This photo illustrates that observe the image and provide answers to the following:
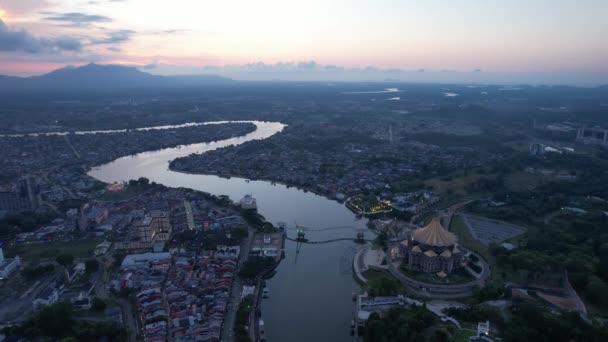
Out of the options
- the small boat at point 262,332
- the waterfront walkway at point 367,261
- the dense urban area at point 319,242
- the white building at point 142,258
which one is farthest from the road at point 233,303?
the waterfront walkway at point 367,261

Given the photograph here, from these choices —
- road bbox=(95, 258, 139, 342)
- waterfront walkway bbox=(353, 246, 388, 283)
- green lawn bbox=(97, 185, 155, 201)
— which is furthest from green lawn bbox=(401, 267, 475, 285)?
green lawn bbox=(97, 185, 155, 201)

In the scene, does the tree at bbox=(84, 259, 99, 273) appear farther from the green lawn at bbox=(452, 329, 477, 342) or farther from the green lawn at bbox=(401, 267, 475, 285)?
the green lawn at bbox=(452, 329, 477, 342)

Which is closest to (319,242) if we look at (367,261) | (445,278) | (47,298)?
(367,261)

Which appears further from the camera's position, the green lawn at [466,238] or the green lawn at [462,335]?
the green lawn at [466,238]

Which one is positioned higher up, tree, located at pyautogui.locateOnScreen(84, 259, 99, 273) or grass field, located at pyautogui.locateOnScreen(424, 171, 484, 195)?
grass field, located at pyautogui.locateOnScreen(424, 171, 484, 195)

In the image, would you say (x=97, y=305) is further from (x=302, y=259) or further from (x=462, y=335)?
(x=462, y=335)

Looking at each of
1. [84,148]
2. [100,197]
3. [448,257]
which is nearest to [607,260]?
[448,257]

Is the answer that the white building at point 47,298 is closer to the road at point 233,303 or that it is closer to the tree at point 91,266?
the tree at point 91,266
